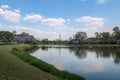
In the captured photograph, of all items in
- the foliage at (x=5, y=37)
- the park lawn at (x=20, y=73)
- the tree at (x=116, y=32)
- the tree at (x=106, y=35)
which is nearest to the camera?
the park lawn at (x=20, y=73)

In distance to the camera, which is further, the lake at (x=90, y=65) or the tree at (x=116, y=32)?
the tree at (x=116, y=32)

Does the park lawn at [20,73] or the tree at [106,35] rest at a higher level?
the tree at [106,35]

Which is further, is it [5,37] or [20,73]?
[5,37]

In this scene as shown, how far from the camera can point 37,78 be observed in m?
10.5

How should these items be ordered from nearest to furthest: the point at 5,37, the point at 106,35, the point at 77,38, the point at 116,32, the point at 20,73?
1. the point at 20,73
2. the point at 5,37
3. the point at 116,32
4. the point at 106,35
5. the point at 77,38

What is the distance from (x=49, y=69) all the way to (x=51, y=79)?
3779mm

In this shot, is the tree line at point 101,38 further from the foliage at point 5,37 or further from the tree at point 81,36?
the foliage at point 5,37

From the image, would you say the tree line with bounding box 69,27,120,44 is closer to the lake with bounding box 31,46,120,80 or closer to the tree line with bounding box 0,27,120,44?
the tree line with bounding box 0,27,120,44

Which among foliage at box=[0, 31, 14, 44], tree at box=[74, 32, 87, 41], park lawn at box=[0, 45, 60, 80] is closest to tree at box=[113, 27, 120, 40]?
tree at box=[74, 32, 87, 41]

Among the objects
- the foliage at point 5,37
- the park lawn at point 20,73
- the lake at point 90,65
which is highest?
the foliage at point 5,37

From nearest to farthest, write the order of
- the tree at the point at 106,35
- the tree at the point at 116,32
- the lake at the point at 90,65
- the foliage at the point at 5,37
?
the lake at the point at 90,65 → the foliage at the point at 5,37 → the tree at the point at 116,32 → the tree at the point at 106,35

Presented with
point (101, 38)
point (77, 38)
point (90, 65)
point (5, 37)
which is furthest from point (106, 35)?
point (90, 65)

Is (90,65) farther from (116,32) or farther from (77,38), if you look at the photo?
(77,38)

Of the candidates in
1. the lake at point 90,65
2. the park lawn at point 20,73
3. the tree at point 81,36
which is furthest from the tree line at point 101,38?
the park lawn at point 20,73
